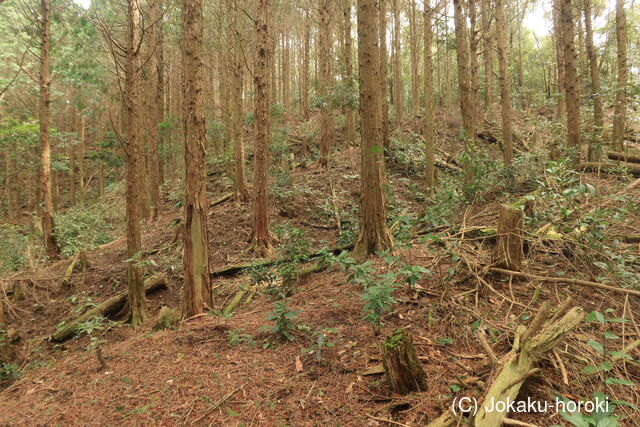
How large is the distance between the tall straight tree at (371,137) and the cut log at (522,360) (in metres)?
2.96

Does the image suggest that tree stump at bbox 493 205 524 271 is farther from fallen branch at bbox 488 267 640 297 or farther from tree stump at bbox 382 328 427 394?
tree stump at bbox 382 328 427 394

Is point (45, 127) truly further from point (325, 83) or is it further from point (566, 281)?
point (566, 281)

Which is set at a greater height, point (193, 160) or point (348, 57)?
point (348, 57)

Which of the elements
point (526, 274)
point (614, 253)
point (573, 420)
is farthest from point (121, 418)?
point (614, 253)

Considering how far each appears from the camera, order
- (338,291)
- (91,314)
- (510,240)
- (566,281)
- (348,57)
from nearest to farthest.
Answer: (566,281), (510,240), (338,291), (91,314), (348,57)

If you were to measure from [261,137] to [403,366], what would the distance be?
21.3ft

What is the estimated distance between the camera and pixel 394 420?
2.38 metres

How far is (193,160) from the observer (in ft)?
15.6


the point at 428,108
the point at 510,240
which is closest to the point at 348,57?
the point at 428,108

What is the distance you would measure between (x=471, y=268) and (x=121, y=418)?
3.77 meters

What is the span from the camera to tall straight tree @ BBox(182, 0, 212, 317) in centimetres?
473

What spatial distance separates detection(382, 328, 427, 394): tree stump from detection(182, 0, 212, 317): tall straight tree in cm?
Answer: 330

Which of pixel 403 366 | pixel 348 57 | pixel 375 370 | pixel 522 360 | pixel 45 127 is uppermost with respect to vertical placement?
pixel 348 57

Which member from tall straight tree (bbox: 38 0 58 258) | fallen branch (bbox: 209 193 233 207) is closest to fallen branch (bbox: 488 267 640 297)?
fallen branch (bbox: 209 193 233 207)
